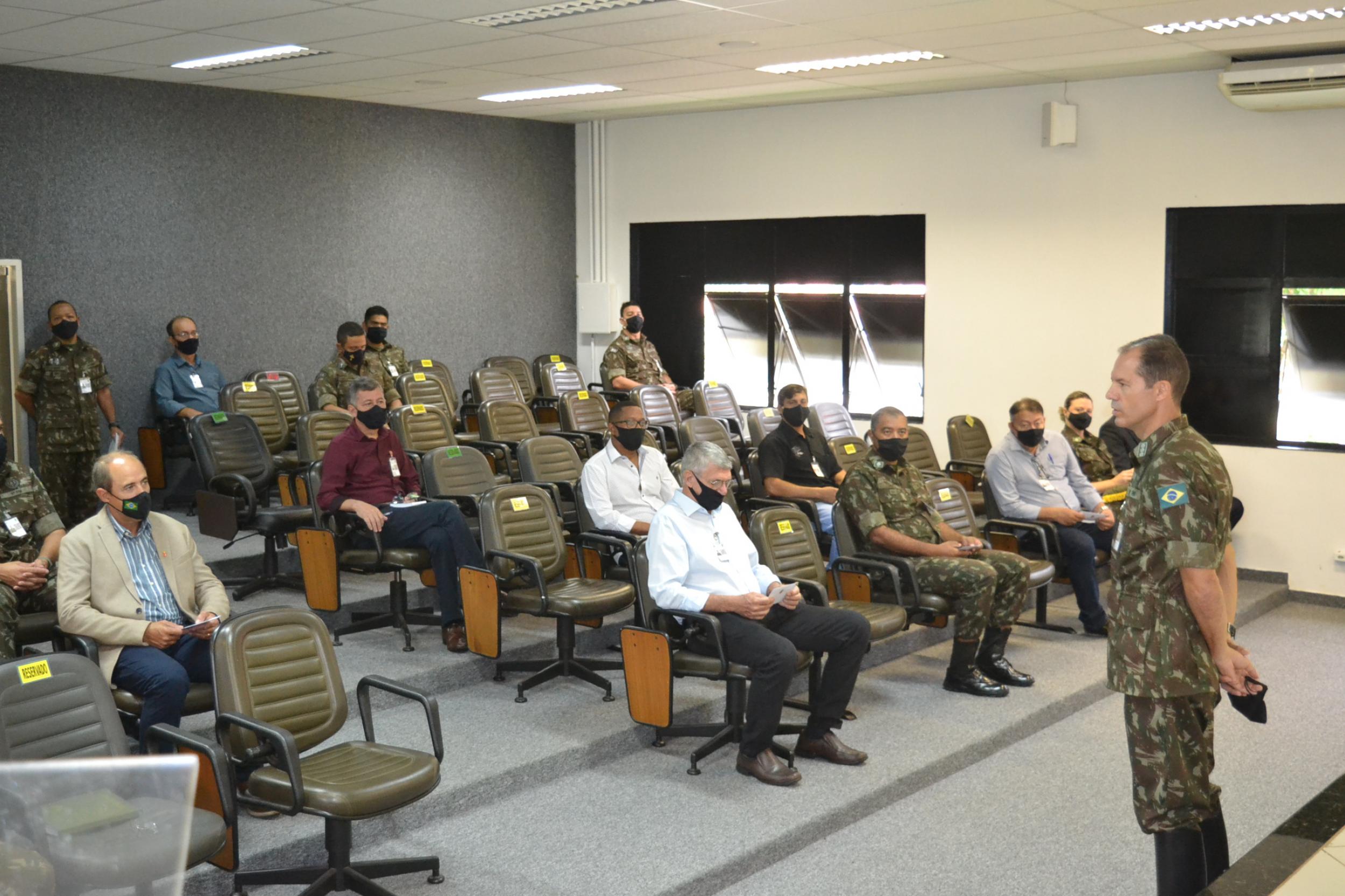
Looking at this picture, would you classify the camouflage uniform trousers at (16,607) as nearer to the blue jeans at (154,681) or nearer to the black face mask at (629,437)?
the blue jeans at (154,681)

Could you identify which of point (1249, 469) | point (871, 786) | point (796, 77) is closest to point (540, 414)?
point (796, 77)

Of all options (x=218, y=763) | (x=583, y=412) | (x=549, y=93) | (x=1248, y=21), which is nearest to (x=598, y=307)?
(x=549, y=93)

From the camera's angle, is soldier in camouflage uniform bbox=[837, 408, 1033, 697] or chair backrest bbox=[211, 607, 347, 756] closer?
chair backrest bbox=[211, 607, 347, 756]

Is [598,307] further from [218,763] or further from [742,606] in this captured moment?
[218,763]

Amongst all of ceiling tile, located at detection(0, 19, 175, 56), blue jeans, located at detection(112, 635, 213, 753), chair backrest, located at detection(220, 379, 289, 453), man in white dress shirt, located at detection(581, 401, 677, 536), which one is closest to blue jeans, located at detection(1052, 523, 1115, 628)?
man in white dress shirt, located at detection(581, 401, 677, 536)

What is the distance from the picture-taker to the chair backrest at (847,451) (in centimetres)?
737

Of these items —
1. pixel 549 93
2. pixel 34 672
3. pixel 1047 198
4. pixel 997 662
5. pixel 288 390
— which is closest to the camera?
pixel 34 672

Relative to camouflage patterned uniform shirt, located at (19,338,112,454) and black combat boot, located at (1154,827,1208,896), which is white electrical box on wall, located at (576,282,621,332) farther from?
black combat boot, located at (1154,827,1208,896)

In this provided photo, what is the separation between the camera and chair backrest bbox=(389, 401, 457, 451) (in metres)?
7.20

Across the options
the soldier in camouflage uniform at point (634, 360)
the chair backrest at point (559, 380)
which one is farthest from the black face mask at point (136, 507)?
the chair backrest at point (559, 380)

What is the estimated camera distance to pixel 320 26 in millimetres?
6230

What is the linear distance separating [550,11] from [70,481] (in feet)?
13.7

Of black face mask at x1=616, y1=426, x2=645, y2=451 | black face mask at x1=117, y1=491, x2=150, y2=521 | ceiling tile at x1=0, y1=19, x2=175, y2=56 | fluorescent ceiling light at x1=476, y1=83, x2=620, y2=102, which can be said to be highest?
fluorescent ceiling light at x1=476, y1=83, x2=620, y2=102

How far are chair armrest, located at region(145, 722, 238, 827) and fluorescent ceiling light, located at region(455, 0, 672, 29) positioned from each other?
3.77 meters
